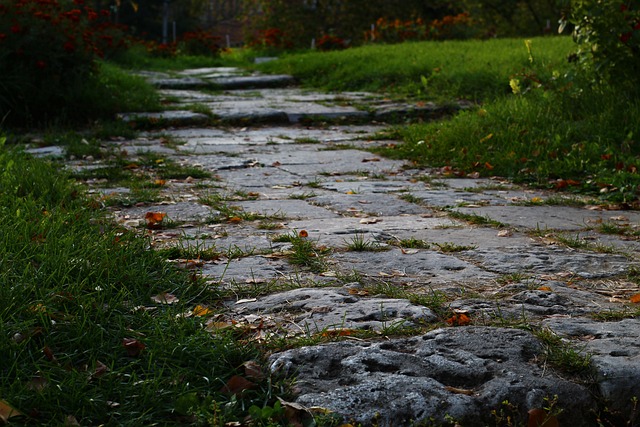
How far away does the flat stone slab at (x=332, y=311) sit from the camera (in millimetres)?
2127

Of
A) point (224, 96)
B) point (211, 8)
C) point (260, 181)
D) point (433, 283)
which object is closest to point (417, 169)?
point (260, 181)

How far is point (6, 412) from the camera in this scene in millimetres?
1640

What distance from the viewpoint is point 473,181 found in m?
4.98

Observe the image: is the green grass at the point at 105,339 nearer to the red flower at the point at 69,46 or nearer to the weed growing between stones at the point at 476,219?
the weed growing between stones at the point at 476,219

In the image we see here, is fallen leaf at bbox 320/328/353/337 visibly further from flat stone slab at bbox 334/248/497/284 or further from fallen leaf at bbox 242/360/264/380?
flat stone slab at bbox 334/248/497/284

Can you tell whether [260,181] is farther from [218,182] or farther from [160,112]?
[160,112]

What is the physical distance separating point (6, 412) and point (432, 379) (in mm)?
956

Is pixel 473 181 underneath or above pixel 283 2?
underneath

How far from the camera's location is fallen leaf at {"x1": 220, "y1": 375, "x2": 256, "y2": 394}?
183 centimetres

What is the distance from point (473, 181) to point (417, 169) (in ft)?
2.03

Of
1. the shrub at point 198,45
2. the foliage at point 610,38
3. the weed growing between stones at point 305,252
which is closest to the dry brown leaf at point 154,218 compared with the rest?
the weed growing between stones at point 305,252

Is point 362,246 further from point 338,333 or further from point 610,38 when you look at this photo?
point 610,38

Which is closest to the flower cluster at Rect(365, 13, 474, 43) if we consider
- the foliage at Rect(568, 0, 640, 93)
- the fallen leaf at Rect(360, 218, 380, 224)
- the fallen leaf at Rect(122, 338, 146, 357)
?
the foliage at Rect(568, 0, 640, 93)

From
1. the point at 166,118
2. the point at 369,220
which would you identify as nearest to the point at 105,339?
the point at 369,220
